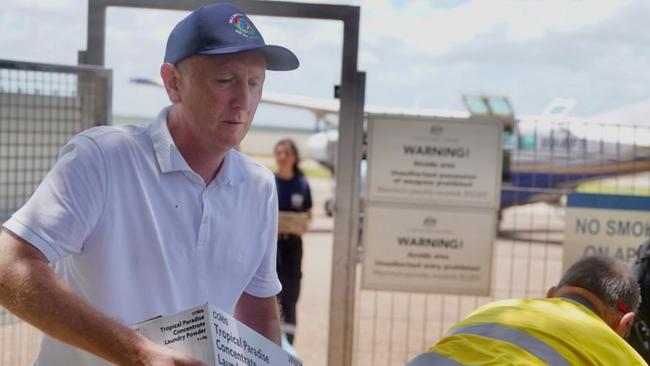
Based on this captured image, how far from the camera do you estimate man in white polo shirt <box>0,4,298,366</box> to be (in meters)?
1.87

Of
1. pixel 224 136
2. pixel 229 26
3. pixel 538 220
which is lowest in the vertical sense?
pixel 538 220

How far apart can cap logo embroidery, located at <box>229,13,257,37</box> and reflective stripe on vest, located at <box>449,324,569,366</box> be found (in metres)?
1.01

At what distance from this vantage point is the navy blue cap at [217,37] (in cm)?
212

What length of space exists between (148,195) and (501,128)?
119 inches

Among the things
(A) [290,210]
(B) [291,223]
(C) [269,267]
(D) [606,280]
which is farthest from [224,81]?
(A) [290,210]

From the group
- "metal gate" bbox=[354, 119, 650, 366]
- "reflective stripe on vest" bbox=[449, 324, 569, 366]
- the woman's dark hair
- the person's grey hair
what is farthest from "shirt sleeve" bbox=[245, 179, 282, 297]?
the woman's dark hair

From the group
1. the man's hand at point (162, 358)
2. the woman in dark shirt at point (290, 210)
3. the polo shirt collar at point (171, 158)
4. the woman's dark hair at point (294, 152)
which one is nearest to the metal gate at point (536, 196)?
the woman in dark shirt at point (290, 210)

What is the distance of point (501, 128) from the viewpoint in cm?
477

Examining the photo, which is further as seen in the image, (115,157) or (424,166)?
(424,166)

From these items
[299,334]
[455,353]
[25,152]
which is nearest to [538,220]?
[299,334]

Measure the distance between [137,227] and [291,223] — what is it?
4.65m

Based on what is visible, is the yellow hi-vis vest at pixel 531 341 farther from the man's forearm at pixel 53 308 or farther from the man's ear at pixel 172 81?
the man's ear at pixel 172 81

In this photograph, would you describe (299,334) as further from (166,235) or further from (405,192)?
(166,235)

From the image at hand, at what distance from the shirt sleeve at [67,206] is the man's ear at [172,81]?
295mm
